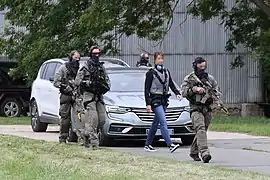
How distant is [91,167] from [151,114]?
179 inches

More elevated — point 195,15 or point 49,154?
point 195,15

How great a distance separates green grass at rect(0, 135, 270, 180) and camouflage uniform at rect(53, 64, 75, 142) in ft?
5.15

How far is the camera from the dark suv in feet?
91.0

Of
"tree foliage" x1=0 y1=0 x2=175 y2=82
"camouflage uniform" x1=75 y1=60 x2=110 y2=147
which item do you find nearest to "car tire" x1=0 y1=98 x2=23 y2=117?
"tree foliage" x1=0 y1=0 x2=175 y2=82

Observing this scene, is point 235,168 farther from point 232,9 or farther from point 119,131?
point 232,9

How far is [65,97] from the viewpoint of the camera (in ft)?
50.1

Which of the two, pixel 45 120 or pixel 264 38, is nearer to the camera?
pixel 45 120

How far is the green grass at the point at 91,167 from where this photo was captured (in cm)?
1001

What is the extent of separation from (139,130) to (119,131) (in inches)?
15.4

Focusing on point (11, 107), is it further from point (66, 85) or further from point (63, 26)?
point (66, 85)

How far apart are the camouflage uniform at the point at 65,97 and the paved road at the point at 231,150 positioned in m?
1.05

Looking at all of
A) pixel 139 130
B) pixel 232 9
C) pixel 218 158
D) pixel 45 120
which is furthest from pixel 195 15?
pixel 218 158

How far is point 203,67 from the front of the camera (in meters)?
12.7

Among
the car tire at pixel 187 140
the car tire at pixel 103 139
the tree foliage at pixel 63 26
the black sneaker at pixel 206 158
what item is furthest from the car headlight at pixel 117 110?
the tree foliage at pixel 63 26
